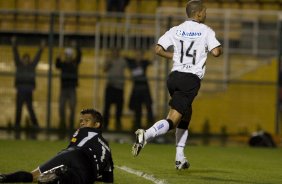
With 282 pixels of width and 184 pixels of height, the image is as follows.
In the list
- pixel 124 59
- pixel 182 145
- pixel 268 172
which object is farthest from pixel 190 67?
pixel 124 59

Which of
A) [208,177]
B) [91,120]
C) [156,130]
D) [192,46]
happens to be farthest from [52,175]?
[192,46]

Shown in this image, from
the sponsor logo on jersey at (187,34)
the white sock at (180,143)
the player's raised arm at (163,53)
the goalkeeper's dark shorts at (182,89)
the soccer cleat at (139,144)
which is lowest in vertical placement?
the white sock at (180,143)

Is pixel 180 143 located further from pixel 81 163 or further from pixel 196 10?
pixel 81 163

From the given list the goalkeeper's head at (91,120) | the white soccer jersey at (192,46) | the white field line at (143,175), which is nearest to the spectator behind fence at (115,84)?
the white field line at (143,175)

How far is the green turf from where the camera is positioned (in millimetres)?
11328

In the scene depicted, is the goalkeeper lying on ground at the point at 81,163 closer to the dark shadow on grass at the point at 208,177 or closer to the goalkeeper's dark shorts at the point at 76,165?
the goalkeeper's dark shorts at the point at 76,165

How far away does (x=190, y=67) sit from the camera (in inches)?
449

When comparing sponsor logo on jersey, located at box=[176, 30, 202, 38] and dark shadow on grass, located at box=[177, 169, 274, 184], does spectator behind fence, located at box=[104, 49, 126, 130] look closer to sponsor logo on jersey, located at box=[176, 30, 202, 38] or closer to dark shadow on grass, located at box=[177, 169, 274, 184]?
dark shadow on grass, located at box=[177, 169, 274, 184]

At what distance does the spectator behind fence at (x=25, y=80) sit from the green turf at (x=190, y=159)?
3.30 metres

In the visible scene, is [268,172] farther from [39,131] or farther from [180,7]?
[180,7]

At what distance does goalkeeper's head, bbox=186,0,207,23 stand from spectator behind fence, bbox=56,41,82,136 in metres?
10.6

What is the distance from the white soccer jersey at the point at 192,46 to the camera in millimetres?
11406

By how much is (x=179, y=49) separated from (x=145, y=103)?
35.1ft

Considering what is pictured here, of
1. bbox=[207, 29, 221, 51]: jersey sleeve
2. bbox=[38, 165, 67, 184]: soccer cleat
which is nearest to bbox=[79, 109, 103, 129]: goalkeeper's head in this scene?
bbox=[38, 165, 67, 184]: soccer cleat
